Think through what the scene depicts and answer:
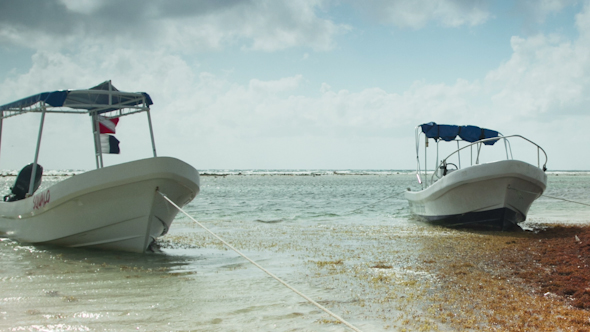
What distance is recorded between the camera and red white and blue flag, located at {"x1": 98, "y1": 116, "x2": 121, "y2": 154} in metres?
9.41

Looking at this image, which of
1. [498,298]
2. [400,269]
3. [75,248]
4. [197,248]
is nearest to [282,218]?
[197,248]

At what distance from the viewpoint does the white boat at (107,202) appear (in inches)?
297

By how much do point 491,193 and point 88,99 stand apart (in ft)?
31.9

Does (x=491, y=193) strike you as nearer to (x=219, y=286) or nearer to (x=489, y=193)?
(x=489, y=193)

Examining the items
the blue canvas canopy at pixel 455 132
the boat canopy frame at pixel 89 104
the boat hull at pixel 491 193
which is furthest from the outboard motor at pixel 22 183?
the blue canvas canopy at pixel 455 132

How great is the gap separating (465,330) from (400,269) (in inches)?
103

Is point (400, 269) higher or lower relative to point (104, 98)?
lower

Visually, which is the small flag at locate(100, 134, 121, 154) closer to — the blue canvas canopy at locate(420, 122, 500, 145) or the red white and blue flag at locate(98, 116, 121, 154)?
the red white and blue flag at locate(98, 116, 121, 154)

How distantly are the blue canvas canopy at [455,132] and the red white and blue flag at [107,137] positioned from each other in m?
8.99

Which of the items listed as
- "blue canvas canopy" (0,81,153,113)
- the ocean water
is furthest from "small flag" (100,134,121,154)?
the ocean water

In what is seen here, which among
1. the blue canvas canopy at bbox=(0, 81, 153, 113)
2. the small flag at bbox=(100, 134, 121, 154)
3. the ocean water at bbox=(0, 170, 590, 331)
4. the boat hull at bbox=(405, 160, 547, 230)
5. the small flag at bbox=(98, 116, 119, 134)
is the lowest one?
the ocean water at bbox=(0, 170, 590, 331)

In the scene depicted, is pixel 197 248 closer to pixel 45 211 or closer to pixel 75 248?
pixel 75 248

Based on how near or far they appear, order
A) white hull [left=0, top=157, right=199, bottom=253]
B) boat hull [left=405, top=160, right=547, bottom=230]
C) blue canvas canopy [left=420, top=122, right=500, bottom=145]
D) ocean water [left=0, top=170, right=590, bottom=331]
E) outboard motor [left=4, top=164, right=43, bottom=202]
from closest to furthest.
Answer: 1. ocean water [left=0, top=170, right=590, bottom=331]
2. white hull [left=0, top=157, right=199, bottom=253]
3. outboard motor [left=4, top=164, right=43, bottom=202]
4. boat hull [left=405, top=160, right=547, bottom=230]
5. blue canvas canopy [left=420, top=122, right=500, bottom=145]

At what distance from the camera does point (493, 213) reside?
459 inches
